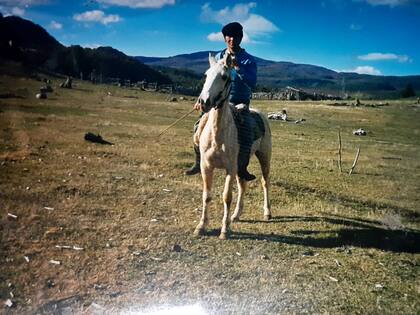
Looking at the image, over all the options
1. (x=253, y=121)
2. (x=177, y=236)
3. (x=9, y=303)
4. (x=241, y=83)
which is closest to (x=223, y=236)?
(x=177, y=236)

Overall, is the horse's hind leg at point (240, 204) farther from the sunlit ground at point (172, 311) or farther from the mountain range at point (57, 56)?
the mountain range at point (57, 56)

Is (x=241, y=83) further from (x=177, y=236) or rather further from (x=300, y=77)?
(x=300, y=77)

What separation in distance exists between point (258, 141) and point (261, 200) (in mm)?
2477

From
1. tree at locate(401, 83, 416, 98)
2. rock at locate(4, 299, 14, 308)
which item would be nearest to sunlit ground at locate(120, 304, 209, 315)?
rock at locate(4, 299, 14, 308)

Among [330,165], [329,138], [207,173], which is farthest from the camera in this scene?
[329,138]

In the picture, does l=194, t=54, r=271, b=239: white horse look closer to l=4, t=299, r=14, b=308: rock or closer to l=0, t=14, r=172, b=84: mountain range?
l=4, t=299, r=14, b=308: rock

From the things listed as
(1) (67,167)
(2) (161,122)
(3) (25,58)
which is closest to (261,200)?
(1) (67,167)

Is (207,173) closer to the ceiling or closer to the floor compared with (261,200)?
closer to the ceiling

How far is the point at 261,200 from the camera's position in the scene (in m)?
11.5

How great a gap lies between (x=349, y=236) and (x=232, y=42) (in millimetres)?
5053

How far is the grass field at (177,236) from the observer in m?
5.82

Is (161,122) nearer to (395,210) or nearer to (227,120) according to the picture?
(395,210)

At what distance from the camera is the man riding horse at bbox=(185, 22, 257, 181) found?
25.3ft

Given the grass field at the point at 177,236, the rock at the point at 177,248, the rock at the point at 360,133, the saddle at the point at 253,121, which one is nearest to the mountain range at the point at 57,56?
the grass field at the point at 177,236
